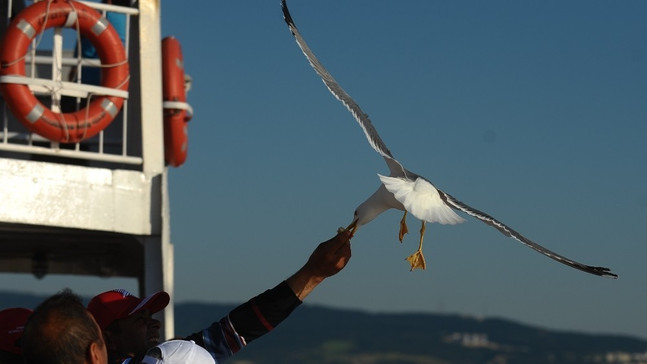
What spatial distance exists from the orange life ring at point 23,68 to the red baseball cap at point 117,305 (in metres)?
5.12

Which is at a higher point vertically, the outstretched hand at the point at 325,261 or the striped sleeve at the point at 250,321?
the outstretched hand at the point at 325,261

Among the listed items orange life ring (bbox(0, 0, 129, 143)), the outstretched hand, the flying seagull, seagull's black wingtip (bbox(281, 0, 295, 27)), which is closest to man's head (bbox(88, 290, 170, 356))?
the outstretched hand

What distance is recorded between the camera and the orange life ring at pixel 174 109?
416 inches

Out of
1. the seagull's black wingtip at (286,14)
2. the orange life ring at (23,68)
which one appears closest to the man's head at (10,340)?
the seagull's black wingtip at (286,14)

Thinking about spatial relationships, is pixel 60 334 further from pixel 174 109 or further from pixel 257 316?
pixel 174 109

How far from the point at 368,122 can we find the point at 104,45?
17.6 feet

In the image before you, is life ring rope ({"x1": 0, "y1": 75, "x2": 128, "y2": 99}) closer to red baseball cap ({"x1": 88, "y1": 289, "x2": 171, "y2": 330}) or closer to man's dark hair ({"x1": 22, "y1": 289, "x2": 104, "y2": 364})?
red baseball cap ({"x1": 88, "y1": 289, "x2": 171, "y2": 330})

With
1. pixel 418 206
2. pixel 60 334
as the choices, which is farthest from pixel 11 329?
pixel 418 206

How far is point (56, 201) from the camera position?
8.83 meters

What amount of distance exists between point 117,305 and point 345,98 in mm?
1507

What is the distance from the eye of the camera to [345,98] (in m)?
5.02

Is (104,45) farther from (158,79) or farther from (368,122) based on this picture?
(368,122)

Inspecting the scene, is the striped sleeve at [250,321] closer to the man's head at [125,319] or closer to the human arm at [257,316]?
the human arm at [257,316]

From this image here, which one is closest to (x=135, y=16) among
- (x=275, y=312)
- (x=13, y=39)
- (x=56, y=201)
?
(x=13, y=39)
